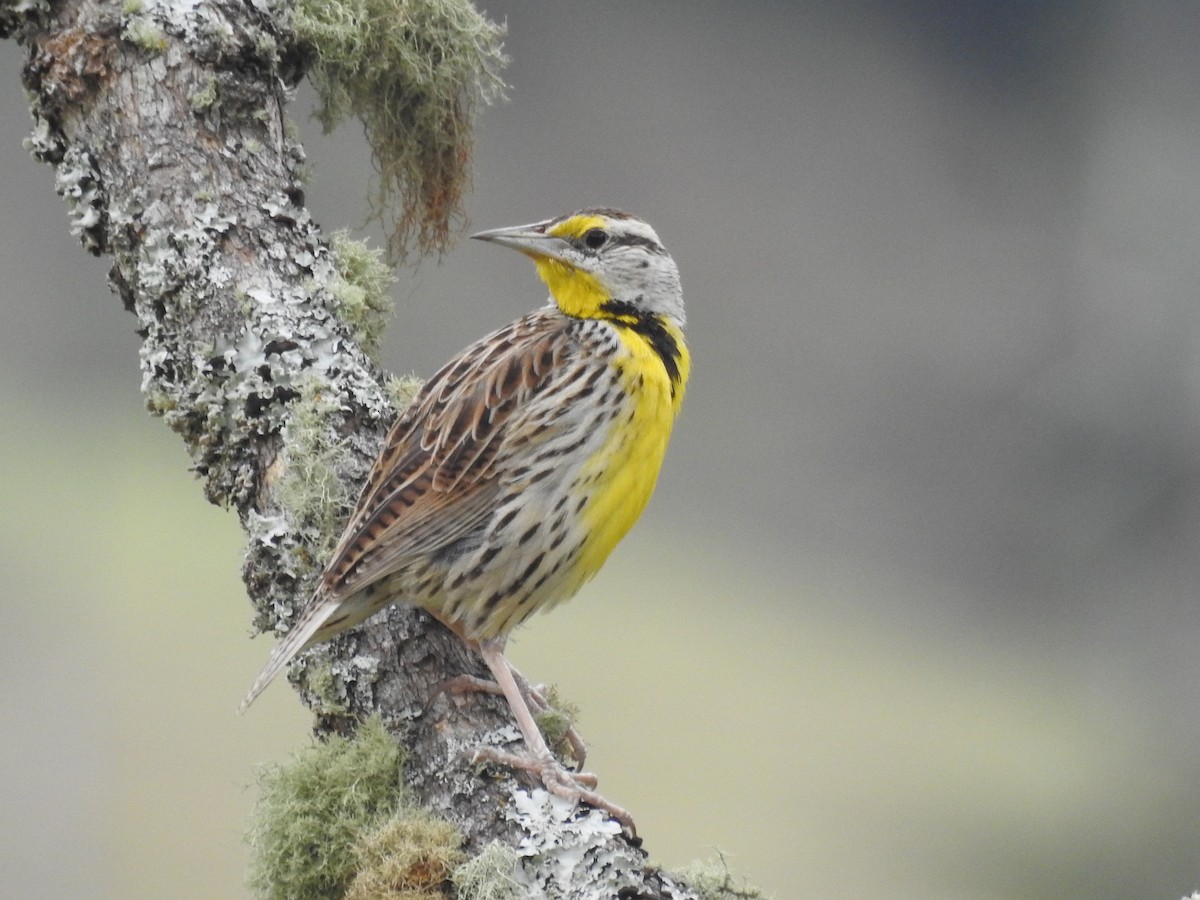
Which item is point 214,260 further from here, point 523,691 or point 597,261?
point 523,691

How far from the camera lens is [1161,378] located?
348cm

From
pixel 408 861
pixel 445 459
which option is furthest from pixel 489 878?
pixel 445 459

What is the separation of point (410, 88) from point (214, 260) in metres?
0.45

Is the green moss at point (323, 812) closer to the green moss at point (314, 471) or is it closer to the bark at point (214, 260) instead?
the bark at point (214, 260)

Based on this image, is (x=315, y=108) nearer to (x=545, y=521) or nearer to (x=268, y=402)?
(x=268, y=402)

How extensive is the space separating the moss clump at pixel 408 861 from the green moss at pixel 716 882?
0.21m

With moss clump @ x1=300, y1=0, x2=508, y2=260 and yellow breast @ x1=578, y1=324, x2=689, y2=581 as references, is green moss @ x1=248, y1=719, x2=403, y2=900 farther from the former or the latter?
moss clump @ x1=300, y1=0, x2=508, y2=260

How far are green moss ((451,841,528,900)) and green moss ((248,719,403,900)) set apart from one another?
0.43ft

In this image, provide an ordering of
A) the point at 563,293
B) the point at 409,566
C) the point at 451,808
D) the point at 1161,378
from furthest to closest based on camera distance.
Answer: the point at 1161,378 < the point at 563,293 < the point at 409,566 < the point at 451,808

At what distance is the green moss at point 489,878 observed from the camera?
4.27 feet

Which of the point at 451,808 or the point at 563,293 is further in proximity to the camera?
the point at 563,293

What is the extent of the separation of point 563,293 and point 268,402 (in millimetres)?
409

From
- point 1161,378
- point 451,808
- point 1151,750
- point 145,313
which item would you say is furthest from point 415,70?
point 1151,750

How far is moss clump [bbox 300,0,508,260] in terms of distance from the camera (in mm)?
1774
